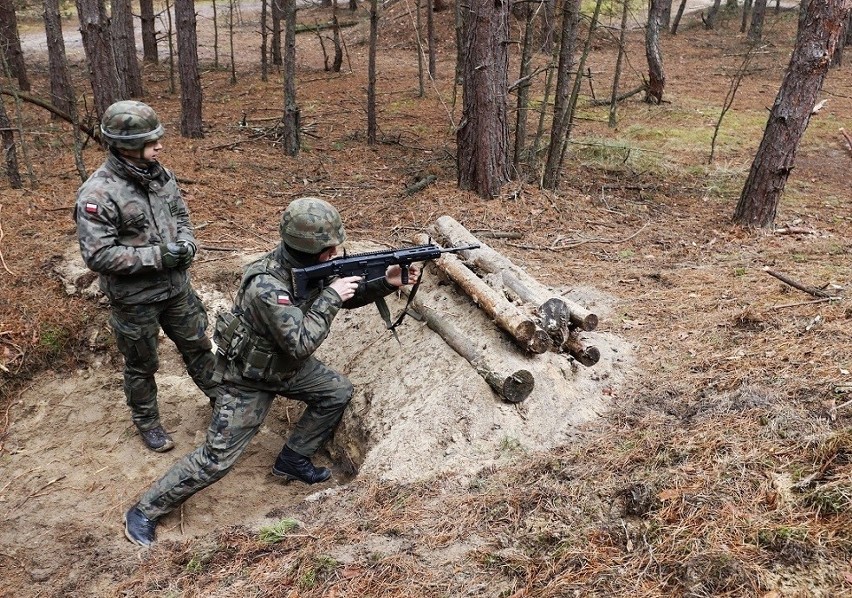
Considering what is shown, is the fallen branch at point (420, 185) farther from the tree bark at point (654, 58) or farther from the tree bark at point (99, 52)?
A: the tree bark at point (654, 58)

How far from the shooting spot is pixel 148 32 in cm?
2031

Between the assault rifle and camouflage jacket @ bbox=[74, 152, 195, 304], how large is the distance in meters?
1.19

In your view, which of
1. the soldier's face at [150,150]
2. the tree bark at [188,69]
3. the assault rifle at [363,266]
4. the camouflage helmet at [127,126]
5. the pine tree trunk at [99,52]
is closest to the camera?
the assault rifle at [363,266]

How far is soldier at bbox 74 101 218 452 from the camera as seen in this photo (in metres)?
4.59

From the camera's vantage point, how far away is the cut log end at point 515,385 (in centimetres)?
479

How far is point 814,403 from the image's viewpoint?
413 cm

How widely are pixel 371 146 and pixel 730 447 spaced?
1021 centimetres

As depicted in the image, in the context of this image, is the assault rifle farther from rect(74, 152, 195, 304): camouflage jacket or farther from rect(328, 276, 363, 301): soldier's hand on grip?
rect(74, 152, 195, 304): camouflage jacket

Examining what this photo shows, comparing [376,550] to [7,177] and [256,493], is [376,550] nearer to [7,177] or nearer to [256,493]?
[256,493]

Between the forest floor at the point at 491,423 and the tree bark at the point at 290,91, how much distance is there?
122cm

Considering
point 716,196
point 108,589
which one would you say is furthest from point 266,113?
point 108,589

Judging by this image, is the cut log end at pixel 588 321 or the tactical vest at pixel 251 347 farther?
the cut log end at pixel 588 321

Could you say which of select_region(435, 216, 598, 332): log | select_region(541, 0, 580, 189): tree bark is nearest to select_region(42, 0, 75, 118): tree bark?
select_region(435, 216, 598, 332): log

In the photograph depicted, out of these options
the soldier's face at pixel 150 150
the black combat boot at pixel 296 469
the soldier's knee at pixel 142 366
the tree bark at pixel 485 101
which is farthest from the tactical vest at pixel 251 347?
the tree bark at pixel 485 101
